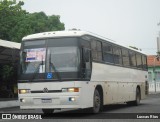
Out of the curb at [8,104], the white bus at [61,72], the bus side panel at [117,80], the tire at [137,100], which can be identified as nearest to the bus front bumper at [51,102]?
the white bus at [61,72]

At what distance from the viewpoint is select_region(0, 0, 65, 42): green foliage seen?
1758 inches

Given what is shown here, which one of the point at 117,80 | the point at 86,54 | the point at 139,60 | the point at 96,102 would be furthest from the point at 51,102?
the point at 139,60

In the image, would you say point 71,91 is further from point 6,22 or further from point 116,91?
point 6,22

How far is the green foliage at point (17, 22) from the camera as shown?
44.7 m

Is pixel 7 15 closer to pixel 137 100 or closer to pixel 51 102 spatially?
pixel 137 100

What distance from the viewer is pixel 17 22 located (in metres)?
49.1

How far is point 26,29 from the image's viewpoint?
48.1 metres

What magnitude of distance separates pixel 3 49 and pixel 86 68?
9.92 m

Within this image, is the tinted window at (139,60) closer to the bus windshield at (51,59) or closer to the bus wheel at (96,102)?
the bus wheel at (96,102)

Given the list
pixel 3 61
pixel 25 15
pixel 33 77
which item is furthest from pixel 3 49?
pixel 25 15

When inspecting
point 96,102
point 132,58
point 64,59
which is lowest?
point 96,102

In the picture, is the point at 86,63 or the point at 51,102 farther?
the point at 86,63

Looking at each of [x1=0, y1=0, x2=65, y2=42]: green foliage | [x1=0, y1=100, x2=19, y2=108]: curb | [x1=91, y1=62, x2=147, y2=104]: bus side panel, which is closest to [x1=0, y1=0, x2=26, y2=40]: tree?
[x1=0, y1=0, x2=65, y2=42]: green foliage

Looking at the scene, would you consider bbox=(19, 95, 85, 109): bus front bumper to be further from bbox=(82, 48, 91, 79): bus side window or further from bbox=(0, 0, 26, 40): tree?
bbox=(0, 0, 26, 40): tree
